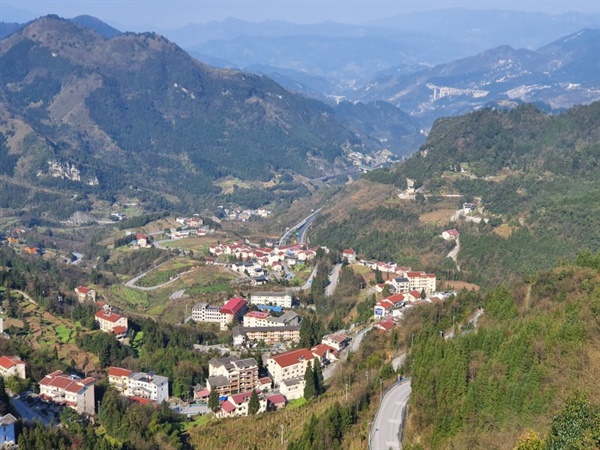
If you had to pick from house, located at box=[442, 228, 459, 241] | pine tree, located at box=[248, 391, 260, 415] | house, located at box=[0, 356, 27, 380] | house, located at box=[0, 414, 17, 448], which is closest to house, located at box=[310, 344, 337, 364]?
pine tree, located at box=[248, 391, 260, 415]

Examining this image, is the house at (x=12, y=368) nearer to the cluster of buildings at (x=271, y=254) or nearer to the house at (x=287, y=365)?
the house at (x=287, y=365)

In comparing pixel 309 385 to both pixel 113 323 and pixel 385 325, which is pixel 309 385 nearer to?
pixel 385 325

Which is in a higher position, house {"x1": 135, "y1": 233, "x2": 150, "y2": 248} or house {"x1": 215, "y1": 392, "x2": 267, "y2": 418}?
house {"x1": 215, "y1": 392, "x2": 267, "y2": 418}

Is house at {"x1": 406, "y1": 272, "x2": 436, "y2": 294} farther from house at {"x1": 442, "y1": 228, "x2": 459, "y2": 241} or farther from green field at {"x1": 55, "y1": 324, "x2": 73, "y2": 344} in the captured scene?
green field at {"x1": 55, "y1": 324, "x2": 73, "y2": 344}

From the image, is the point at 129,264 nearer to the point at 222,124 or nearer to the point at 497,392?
the point at 497,392

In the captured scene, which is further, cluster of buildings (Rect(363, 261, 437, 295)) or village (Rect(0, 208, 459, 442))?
cluster of buildings (Rect(363, 261, 437, 295))

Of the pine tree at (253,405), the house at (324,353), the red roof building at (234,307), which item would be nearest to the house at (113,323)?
the red roof building at (234,307)

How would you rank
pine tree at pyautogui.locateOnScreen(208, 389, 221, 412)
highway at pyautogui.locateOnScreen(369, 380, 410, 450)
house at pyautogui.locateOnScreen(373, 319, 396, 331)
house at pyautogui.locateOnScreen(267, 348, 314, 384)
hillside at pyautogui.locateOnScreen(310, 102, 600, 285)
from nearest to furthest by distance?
highway at pyautogui.locateOnScreen(369, 380, 410, 450)
pine tree at pyautogui.locateOnScreen(208, 389, 221, 412)
house at pyautogui.locateOnScreen(267, 348, 314, 384)
house at pyautogui.locateOnScreen(373, 319, 396, 331)
hillside at pyautogui.locateOnScreen(310, 102, 600, 285)
